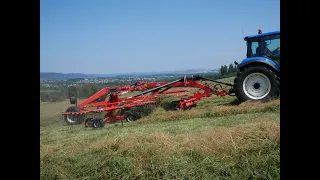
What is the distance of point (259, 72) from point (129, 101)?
2.60 m

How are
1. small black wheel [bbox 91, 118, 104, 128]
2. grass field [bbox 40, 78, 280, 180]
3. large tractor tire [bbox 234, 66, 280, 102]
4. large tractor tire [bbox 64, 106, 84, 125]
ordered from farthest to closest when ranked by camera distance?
large tractor tire [bbox 64, 106, 84, 125]
large tractor tire [bbox 234, 66, 280, 102]
small black wheel [bbox 91, 118, 104, 128]
grass field [bbox 40, 78, 280, 180]

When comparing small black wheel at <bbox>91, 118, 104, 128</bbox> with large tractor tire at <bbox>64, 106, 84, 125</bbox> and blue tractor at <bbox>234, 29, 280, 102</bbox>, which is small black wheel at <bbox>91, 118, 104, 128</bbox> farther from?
blue tractor at <bbox>234, 29, 280, 102</bbox>

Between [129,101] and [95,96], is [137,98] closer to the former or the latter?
[129,101]

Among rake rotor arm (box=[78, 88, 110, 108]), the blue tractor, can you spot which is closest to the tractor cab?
the blue tractor

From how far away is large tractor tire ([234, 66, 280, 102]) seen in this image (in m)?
5.72

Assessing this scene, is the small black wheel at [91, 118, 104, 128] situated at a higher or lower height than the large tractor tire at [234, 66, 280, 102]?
lower

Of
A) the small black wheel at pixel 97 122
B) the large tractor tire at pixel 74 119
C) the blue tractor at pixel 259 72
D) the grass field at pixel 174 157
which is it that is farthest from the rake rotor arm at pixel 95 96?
the grass field at pixel 174 157

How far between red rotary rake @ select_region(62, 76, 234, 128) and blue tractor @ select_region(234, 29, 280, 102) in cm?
67

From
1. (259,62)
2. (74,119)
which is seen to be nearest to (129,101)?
(74,119)

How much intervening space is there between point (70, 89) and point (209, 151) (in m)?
4.15

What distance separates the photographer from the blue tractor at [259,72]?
5723 millimetres

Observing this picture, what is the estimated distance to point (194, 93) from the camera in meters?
6.69

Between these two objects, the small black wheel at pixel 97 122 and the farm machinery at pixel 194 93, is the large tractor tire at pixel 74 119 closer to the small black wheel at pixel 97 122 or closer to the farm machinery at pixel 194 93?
the farm machinery at pixel 194 93
